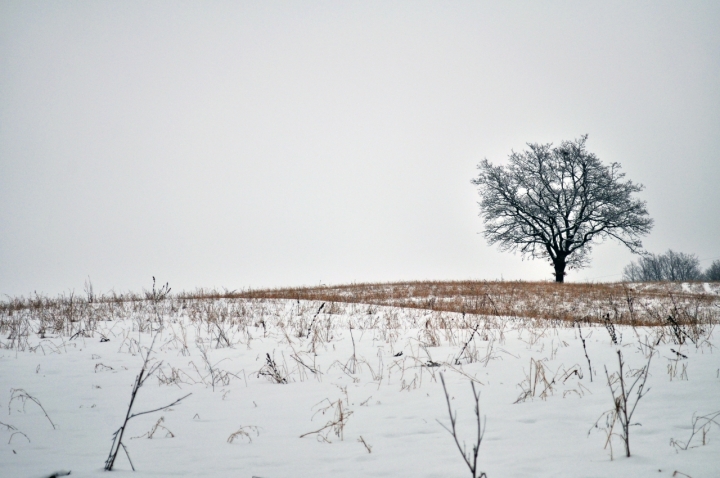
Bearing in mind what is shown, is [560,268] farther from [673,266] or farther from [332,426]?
[673,266]

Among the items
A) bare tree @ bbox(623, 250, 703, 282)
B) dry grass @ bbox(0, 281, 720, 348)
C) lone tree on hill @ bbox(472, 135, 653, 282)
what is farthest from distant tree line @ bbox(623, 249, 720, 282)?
dry grass @ bbox(0, 281, 720, 348)

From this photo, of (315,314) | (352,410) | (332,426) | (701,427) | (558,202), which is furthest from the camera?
(558,202)

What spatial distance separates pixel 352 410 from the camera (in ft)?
10.6

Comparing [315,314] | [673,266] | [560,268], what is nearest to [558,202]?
[560,268]

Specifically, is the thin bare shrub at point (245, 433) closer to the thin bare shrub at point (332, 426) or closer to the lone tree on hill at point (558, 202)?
the thin bare shrub at point (332, 426)

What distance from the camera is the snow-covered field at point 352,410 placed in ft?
7.01

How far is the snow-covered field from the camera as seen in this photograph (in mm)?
2137

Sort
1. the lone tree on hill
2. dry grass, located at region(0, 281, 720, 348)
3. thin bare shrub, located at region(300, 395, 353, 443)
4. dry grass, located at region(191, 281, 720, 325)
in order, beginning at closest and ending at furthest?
thin bare shrub, located at region(300, 395, 353, 443) < dry grass, located at region(0, 281, 720, 348) < dry grass, located at region(191, 281, 720, 325) < the lone tree on hill

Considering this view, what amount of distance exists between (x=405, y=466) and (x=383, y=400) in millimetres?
1323

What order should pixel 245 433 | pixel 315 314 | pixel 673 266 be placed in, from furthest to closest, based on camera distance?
1. pixel 673 266
2. pixel 315 314
3. pixel 245 433

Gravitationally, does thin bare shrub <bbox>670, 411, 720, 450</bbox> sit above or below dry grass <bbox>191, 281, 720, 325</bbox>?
above

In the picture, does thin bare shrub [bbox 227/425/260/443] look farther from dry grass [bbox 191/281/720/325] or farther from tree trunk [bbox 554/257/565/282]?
tree trunk [bbox 554/257/565/282]

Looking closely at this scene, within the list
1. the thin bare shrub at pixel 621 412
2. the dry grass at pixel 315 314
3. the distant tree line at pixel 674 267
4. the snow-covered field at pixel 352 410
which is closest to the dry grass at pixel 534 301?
the dry grass at pixel 315 314

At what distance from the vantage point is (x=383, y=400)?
3428 mm
